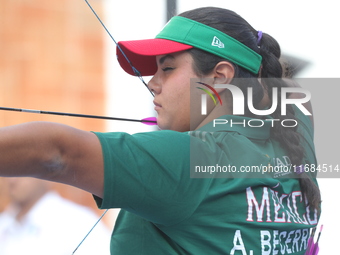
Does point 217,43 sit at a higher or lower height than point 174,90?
higher

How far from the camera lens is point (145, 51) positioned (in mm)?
1131

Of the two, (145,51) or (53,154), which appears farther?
(145,51)

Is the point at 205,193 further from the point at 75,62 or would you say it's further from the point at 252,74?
the point at 75,62

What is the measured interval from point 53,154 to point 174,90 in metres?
0.43

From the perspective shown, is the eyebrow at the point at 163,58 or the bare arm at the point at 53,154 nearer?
the bare arm at the point at 53,154

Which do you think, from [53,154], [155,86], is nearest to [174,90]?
[155,86]

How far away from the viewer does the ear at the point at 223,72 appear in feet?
3.68

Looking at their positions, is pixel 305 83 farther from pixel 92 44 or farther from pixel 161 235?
pixel 161 235

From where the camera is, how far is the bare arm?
0.71m

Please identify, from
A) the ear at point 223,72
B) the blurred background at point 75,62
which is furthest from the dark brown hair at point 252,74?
the blurred background at point 75,62

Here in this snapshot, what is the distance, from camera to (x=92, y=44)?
1390 millimetres

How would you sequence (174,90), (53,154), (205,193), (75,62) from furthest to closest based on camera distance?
(75,62) < (174,90) < (205,193) < (53,154)

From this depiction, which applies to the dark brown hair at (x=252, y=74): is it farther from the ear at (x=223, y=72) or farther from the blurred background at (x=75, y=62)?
the blurred background at (x=75, y=62)

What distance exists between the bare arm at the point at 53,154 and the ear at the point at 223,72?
0.43 meters
